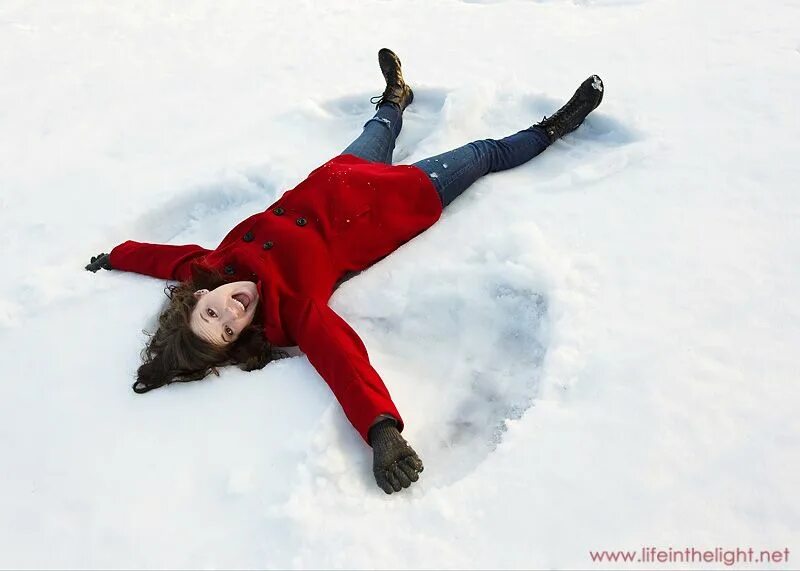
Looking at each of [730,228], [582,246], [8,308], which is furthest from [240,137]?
[730,228]

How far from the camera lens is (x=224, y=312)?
2109 mm

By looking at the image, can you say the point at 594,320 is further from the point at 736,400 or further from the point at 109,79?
the point at 109,79

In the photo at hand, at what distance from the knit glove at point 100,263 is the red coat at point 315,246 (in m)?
0.05

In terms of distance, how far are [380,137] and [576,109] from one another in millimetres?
934

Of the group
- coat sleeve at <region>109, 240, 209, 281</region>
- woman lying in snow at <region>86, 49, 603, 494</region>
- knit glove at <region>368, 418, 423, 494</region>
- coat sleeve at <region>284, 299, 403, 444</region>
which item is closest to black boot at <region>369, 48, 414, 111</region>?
woman lying in snow at <region>86, 49, 603, 494</region>

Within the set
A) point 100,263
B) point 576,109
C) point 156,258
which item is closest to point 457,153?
A: point 576,109

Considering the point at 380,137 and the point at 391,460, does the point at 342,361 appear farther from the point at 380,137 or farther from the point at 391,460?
the point at 380,137

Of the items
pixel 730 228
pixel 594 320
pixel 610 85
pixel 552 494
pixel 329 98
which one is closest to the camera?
pixel 552 494

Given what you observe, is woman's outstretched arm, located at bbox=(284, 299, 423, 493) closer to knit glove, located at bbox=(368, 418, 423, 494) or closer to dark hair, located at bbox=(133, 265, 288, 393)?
knit glove, located at bbox=(368, 418, 423, 494)

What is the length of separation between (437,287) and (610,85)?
170cm

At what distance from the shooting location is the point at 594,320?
1.99m

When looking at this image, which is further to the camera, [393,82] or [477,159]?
[393,82]

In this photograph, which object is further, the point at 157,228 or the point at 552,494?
the point at 157,228

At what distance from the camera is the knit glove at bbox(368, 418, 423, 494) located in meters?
1.68
